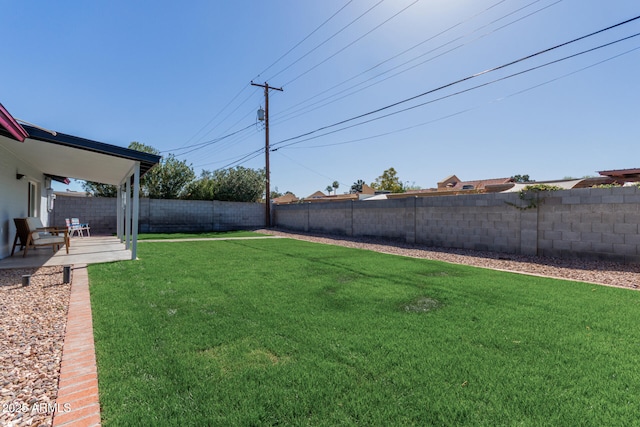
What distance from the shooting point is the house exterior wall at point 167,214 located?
15.4 meters

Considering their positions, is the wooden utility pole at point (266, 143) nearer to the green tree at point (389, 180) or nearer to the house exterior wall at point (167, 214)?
the house exterior wall at point (167, 214)

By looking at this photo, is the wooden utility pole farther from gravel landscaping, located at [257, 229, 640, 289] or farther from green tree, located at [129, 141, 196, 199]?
gravel landscaping, located at [257, 229, 640, 289]

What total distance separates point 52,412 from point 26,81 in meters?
12.5

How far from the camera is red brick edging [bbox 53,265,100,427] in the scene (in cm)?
190

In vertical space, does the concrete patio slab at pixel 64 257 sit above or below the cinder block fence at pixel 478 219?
below

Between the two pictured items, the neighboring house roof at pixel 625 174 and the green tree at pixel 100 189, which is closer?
the neighboring house roof at pixel 625 174

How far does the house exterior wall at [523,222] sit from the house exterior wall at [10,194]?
1138 cm

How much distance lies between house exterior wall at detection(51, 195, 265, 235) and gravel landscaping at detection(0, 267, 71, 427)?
12.2m

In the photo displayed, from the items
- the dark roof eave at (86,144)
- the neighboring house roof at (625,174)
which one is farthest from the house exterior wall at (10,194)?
the neighboring house roof at (625,174)

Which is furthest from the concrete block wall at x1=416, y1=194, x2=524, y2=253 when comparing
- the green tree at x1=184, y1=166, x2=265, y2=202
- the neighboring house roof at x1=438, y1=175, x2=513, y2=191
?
the neighboring house roof at x1=438, y1=175, x2=513, y2=191

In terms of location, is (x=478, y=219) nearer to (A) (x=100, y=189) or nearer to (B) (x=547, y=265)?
(B) (x=547, y=265)

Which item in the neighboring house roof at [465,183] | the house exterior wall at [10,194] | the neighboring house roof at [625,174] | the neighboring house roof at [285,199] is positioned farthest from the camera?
the neighboring house roof at [465,183]

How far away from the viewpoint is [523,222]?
8.61 meters

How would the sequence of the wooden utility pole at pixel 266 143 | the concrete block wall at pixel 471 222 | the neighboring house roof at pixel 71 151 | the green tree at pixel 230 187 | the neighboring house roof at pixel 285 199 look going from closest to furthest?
the neighboring house roof at pixel 71 151 → the concrete block wall at pixel 471 222 → the wooden utility pole at pixel 266 143 → the green tree at pixel 230 187 → the neighboring house roof at pixel 285 199
